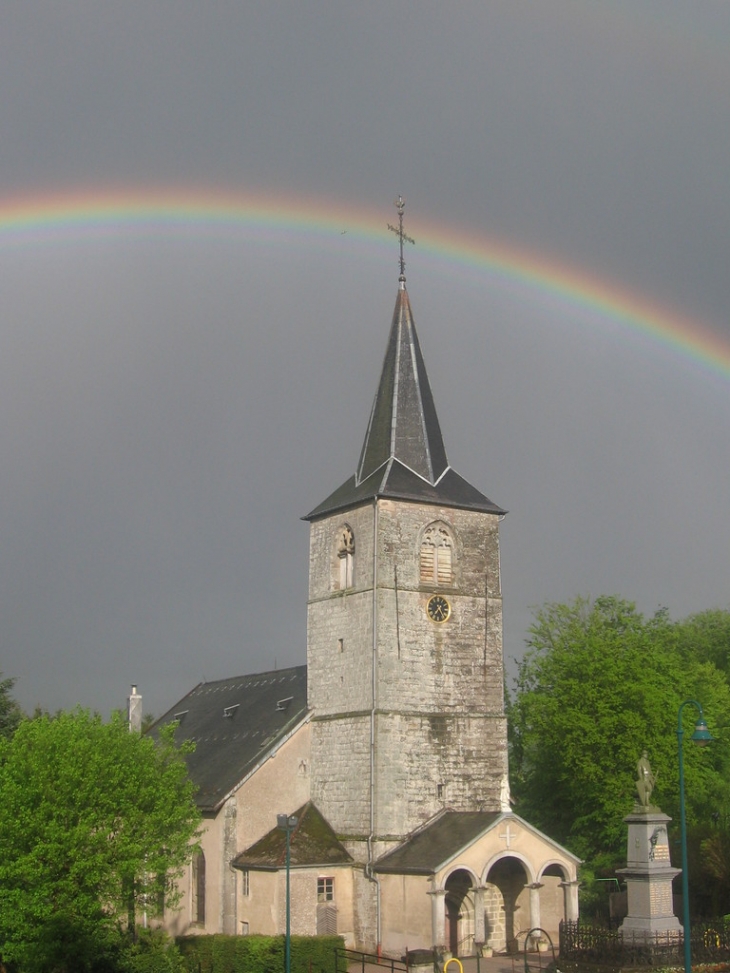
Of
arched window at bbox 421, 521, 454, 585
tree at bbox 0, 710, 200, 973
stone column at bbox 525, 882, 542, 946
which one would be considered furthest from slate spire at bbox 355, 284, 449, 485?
tree at bbox 0, 710, 200, 973

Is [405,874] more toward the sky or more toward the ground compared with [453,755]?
more toward the ground

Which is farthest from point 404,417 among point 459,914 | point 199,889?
point 199,889

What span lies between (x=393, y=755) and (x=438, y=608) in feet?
18.2

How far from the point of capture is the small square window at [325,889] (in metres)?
37.8

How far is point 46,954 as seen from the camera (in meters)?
31.0

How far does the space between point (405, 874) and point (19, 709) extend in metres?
29.4

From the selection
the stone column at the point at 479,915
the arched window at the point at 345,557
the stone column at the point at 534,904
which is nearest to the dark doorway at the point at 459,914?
the stone column at the point at 479,915

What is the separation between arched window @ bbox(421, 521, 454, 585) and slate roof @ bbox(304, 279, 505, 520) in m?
1.12

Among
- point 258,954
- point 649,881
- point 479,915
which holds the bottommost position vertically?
point 258,954

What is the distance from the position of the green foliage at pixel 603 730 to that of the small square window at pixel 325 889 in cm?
1308

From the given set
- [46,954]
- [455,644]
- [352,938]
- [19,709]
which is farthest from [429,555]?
[19,709]

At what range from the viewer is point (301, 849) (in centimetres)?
3822

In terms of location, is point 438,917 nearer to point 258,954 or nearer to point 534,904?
point 534,904

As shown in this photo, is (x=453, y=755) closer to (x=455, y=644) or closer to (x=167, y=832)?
(x=455, y=644)
